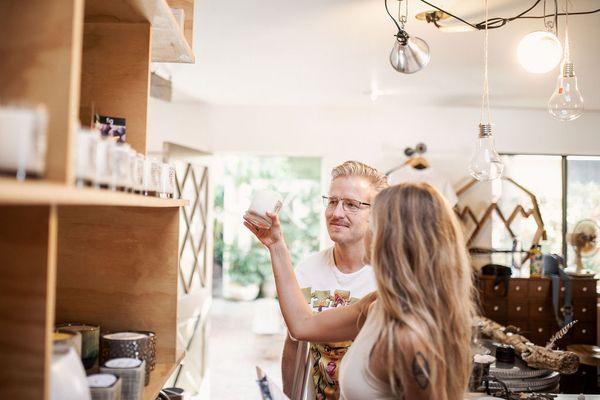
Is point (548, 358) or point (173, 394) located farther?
point (548, 358)

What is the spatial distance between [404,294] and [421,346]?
0.12m

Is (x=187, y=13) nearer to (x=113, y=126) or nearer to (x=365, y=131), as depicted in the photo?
(x=113, y=126)

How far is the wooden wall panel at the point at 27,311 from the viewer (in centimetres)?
70

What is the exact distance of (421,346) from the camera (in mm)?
1203

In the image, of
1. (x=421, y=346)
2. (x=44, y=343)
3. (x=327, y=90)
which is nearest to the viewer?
(x=44, y=343)

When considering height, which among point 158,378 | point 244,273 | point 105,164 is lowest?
point 244,273

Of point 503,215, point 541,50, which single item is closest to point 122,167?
point 541,50

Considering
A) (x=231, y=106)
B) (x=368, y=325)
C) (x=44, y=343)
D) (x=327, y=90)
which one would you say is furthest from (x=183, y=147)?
(x=44, y=343)

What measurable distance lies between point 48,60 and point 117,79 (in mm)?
649

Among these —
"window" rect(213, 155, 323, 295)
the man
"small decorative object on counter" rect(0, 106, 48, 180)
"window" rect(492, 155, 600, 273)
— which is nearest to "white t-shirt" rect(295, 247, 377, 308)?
the man

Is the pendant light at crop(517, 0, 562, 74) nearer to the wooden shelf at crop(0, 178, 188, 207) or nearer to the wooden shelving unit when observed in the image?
the wooden shelving unit

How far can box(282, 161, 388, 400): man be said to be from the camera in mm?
1891

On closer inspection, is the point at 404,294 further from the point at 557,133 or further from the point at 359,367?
the point at 557,133

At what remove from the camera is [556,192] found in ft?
20.0
